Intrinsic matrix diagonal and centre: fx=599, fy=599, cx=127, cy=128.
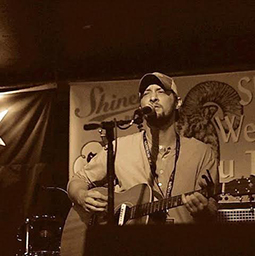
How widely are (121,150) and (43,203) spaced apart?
1376 mm

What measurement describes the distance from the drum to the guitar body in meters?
0.94

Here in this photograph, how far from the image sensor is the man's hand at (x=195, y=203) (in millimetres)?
2775

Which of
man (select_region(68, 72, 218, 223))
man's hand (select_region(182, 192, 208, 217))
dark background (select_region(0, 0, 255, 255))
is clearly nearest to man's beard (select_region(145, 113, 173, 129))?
man (select_region(68, 72, 218, 223))

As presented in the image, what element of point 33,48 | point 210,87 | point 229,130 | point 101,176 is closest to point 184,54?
point 210,87

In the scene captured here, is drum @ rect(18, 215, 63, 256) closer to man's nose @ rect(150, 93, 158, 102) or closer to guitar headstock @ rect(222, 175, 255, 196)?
man's nose @ rect(150, 93, 158, 102)

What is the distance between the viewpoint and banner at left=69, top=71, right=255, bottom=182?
4086 millimetres

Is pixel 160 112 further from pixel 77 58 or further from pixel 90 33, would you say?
pixel 77 58

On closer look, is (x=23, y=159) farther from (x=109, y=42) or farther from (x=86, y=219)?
(x=86, y=219)

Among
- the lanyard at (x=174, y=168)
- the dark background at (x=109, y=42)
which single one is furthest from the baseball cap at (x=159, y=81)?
the dark background at (x=109, y=42)

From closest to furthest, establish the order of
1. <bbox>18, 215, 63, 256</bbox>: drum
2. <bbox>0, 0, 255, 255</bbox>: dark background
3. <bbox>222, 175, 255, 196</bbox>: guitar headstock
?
<bbox>222, 175, 255, 196</bbox>: guitar headstock < <bbox>0, 0, 255, 255</bbox>: dark background < <bbox>18, 215, 63, 256</bbox>: drum

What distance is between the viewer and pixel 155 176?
3.18m

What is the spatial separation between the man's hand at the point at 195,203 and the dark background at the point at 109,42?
4.42ft

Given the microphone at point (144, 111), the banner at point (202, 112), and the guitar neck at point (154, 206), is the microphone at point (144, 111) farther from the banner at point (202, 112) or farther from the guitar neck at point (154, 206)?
the banner at point (202, 112)

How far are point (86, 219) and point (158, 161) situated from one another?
20.7 inches
